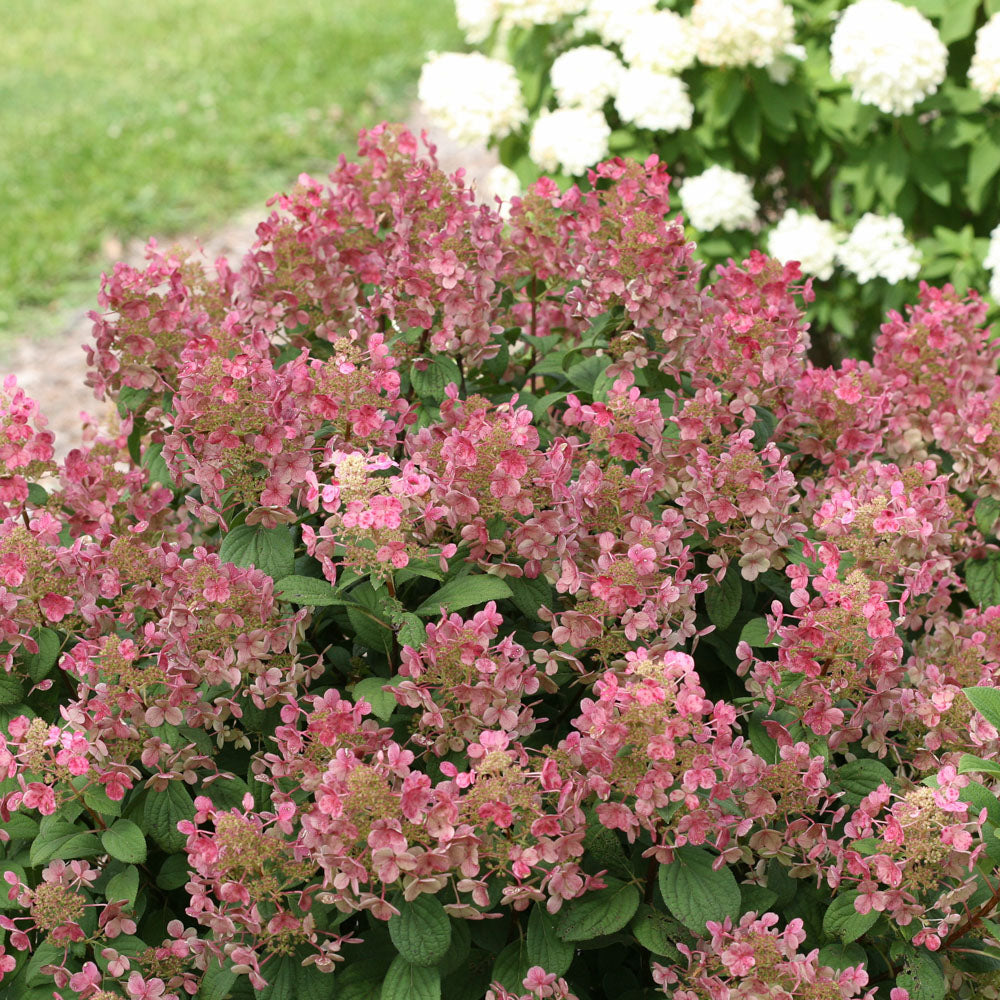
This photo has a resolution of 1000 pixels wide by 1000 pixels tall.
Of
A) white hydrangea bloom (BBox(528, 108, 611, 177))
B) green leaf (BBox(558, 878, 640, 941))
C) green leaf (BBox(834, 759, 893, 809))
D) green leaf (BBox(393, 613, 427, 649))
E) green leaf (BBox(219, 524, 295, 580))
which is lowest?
green leaf (BBox(834, 759, 893, 809))

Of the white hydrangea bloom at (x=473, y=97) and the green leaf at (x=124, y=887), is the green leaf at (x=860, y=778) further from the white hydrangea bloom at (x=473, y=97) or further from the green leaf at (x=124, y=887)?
the white hydrangea bloom at (x=473, y=97)

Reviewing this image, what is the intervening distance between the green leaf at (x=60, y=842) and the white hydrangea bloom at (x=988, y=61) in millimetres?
3433

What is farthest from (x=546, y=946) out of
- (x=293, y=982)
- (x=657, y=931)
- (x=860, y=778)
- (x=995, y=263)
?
(x=995, y=263)

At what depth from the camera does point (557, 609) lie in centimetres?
185

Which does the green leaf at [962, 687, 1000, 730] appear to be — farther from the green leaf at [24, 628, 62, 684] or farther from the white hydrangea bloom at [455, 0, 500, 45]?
the white hydrangea bloom at [455, 0, 500, 45]

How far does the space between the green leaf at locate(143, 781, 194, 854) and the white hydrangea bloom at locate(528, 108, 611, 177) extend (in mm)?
2985

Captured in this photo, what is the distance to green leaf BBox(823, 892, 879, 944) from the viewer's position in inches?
63.2

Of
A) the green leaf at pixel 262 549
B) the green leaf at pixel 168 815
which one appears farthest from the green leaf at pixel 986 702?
the green leaf at pixel 168 815

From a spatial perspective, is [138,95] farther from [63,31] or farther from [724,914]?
[724,914]

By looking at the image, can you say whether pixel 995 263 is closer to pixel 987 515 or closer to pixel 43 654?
pixel 987 515

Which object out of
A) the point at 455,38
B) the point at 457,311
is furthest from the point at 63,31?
the point at 457,311

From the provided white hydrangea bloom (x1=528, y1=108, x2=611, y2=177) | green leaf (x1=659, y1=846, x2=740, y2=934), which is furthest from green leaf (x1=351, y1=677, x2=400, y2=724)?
white hydrangea bloom (x1=528, y1=108, x2=611, y2=177)

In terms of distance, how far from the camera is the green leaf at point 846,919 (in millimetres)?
1604

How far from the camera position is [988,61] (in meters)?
3.69
